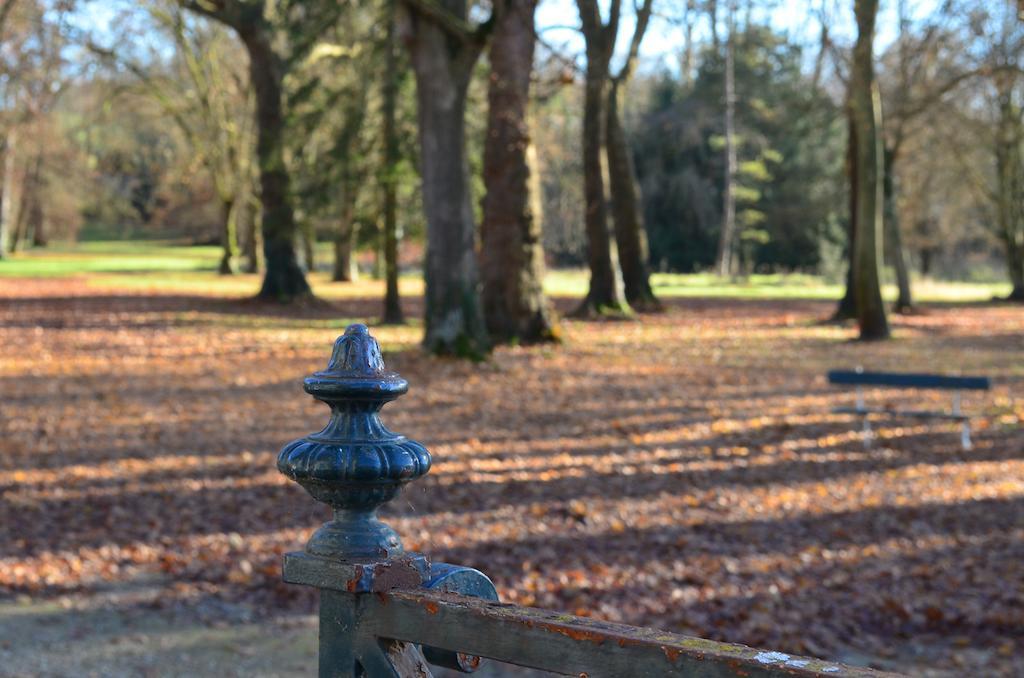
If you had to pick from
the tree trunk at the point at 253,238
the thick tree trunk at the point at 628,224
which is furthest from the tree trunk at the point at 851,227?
the tree trunk at the point at 253,238

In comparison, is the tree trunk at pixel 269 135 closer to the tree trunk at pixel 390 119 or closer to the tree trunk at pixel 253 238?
the tree trunk at pixel 390 119

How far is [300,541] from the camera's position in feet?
28.5

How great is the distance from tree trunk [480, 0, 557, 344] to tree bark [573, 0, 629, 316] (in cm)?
552

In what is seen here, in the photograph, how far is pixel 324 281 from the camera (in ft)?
154

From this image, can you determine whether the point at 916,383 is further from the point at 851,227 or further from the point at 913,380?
the point at 851,227

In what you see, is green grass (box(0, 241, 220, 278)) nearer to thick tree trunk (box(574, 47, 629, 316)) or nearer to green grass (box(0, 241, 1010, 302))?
green grass (box(0, 241, 1010, 302))

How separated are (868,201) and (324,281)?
92.4 ft

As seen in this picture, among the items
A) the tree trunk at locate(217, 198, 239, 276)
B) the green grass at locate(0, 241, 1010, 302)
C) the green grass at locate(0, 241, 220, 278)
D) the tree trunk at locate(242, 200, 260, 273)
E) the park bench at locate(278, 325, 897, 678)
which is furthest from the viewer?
the green grass at locate(0, 241, 220, 278)

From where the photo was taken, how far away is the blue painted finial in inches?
77.0

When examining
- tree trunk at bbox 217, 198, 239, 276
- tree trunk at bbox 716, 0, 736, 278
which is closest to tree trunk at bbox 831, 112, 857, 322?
tree trunk at bbox 716, 0, 736, 278

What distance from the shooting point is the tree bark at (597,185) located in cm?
2628

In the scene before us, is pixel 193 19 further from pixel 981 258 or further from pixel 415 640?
pixel 981 258

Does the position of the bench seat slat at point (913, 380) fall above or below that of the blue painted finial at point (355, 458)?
below

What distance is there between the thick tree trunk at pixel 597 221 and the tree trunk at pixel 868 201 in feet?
20.3
